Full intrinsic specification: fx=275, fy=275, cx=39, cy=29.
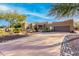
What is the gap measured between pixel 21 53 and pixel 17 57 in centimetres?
5

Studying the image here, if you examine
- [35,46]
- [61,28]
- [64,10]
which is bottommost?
[35,46]

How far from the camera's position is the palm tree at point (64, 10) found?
2.38m

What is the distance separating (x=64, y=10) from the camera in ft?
7.90

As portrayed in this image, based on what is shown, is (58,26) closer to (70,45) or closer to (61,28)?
(61,28)

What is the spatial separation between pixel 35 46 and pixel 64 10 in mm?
404

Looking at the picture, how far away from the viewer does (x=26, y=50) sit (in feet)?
7.84

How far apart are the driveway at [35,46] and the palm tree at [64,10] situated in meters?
0.18

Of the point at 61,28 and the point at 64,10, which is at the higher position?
the point at 64,10

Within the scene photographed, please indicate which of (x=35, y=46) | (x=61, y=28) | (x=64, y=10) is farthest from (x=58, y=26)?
(x=35, y=46)

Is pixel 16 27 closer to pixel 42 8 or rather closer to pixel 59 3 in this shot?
pixel 42 8

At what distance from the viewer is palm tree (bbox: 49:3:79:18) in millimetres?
2385

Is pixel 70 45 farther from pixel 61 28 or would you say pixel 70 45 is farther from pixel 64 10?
pixel 64 10

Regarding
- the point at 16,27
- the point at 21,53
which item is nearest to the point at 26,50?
the point at 21,53

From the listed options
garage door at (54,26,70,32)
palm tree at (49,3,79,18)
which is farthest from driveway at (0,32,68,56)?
palm tree at (49,3,79,18)
